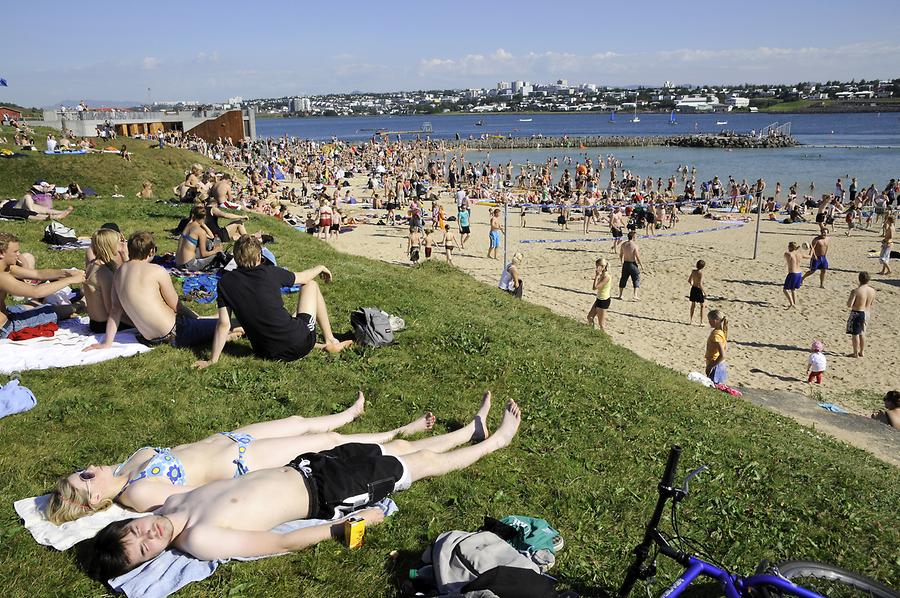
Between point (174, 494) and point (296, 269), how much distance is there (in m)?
7.22

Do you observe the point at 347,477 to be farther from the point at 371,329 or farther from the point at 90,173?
the point at 90,173

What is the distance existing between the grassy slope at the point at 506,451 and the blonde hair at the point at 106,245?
3.71ft

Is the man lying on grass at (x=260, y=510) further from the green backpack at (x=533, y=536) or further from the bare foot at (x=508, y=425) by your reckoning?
the bare foot at (x=508, y=425)

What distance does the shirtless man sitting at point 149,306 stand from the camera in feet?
19.5

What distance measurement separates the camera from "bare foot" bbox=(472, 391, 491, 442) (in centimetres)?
531

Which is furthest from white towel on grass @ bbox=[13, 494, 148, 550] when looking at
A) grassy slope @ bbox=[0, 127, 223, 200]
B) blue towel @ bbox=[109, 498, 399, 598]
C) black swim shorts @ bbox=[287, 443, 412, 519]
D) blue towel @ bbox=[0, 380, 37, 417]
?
grassy slope @ bbox=[0, 127, 223, 200]

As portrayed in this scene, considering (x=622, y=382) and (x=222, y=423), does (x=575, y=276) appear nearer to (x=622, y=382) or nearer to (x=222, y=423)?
(x=622, y=382)

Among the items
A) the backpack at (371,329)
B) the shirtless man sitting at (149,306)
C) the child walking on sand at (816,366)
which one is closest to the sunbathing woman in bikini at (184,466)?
the backpack at (371,329)

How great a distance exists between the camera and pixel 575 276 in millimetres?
18750

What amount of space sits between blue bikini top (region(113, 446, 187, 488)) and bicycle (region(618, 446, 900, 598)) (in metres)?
2.78

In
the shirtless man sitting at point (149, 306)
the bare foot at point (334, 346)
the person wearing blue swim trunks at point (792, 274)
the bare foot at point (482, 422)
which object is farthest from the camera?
the person wearing blue swim trunks at point (792, 274)

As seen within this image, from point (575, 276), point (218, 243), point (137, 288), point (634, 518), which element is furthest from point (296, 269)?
point (575, 276)

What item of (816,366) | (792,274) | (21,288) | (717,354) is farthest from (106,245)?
(792,274)

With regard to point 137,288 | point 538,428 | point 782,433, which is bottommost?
point 782,433
